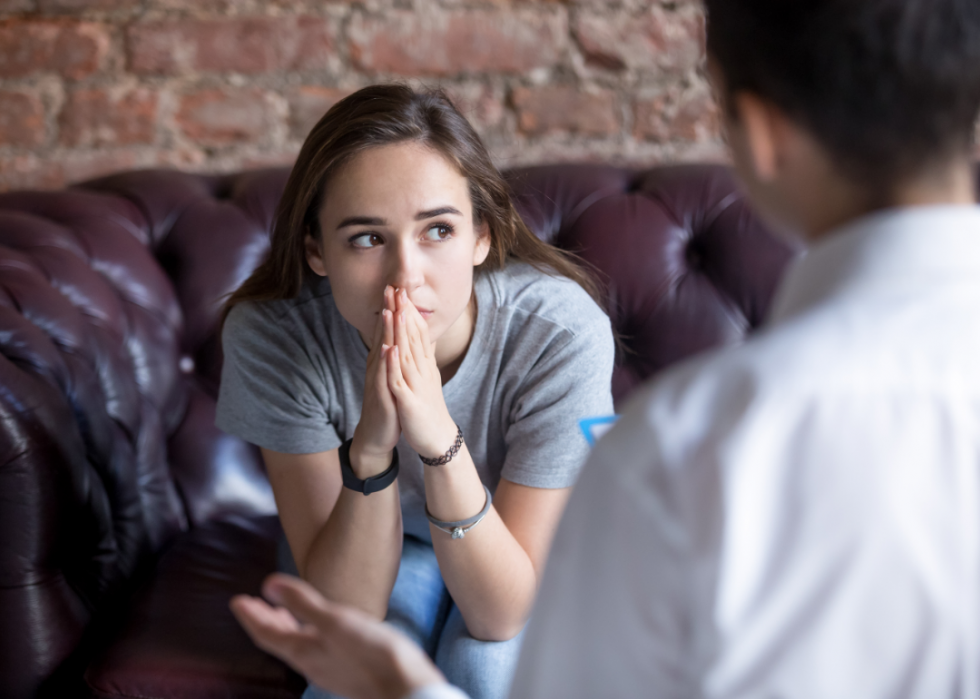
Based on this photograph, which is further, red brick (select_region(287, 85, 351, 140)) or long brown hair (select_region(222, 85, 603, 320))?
red brick (select_region(287, 85, 351, 140))

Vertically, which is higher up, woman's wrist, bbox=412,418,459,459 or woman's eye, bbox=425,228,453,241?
woman's eye, bbox=425,228,453,241

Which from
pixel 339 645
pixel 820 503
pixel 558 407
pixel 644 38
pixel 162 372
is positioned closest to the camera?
pixel 820 503

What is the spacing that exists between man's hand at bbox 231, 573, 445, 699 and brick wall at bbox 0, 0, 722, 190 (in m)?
1.38

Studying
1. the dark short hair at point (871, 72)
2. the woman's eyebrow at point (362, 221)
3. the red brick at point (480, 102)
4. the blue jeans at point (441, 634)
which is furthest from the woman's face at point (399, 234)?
the red brick at point (480, 102)

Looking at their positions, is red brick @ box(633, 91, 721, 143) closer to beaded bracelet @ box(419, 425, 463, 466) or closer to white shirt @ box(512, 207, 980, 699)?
beaded bracelet @ box(419, 425, 463, 466)

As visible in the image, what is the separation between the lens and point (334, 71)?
1.79 metres

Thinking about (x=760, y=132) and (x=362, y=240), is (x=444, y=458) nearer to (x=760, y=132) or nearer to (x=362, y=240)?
(x=362, y=240)

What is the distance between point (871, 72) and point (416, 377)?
2.15ft

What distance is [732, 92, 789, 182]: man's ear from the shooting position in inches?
18.1

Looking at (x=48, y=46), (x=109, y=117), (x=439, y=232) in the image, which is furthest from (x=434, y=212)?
(x=48, y=46)

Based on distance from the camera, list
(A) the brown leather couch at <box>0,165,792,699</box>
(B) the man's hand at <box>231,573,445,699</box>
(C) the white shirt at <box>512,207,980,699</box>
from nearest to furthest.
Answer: (C) the white shirt at <box>512,207,980,699</box> < (B) the man's hand at <box>231,573,445,699</box> < (A) the brown leather couch at <box>0,165,792,699</box>

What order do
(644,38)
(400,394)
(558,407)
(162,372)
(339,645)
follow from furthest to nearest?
(644,38), (162,372), (558,407), (400,394), (339,645)

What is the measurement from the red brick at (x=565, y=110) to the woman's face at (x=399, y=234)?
0.78 m

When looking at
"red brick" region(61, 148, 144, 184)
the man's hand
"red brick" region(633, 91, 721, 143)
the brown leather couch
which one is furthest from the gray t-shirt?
"red brick" region(61, 148, 144, 184)
